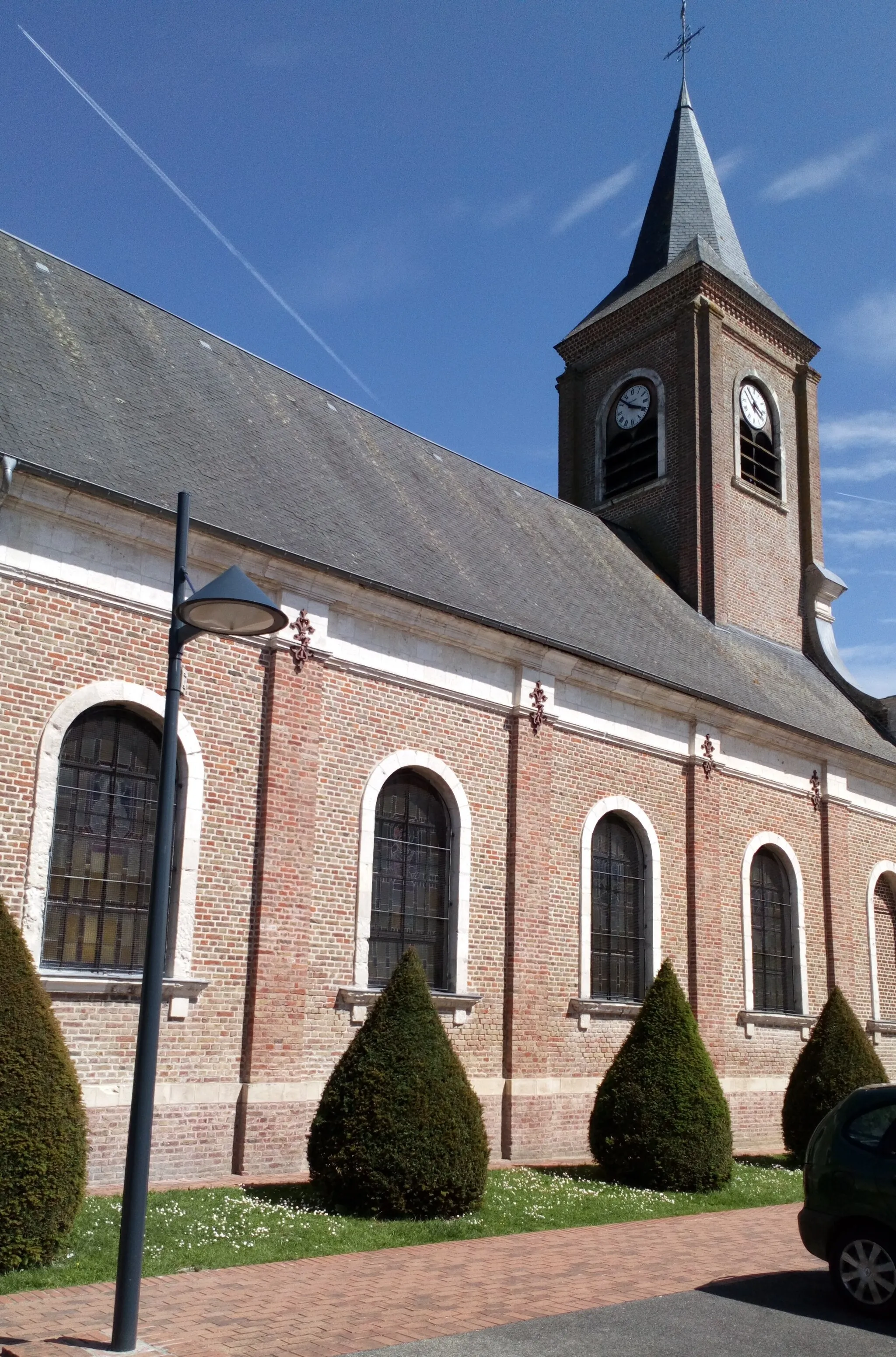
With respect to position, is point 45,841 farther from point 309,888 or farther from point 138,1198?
point 138,1198

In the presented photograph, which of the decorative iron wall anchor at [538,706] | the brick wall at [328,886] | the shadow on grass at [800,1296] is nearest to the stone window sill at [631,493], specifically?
the brick wall at [328,886]

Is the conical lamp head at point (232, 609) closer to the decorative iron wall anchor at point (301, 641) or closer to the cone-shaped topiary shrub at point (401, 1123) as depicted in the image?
the cone-shaped topiary shrub at point (401, 1123)

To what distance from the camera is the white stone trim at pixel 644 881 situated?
617 inches

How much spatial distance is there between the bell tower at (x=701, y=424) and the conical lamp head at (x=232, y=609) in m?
15.7

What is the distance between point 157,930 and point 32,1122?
7.07 feet

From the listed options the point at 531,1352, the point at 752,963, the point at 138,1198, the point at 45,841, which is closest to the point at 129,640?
the point at 45,841

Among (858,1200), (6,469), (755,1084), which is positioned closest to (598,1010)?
(755,1084)

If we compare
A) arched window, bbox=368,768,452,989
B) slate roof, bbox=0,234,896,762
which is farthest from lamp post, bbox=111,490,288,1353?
arched window, bbox=368,768,452,989

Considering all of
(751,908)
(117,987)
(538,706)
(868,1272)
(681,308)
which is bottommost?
(868,1272)

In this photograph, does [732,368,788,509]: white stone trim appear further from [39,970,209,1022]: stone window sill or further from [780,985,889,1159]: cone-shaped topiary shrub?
[39,970,209,1022]: stone window sill

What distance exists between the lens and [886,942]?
21.1 metres

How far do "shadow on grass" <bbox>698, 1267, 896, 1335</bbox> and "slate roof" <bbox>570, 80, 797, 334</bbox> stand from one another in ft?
64.7

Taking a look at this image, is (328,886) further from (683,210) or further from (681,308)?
(683,210)

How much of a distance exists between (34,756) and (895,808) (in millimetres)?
16153
